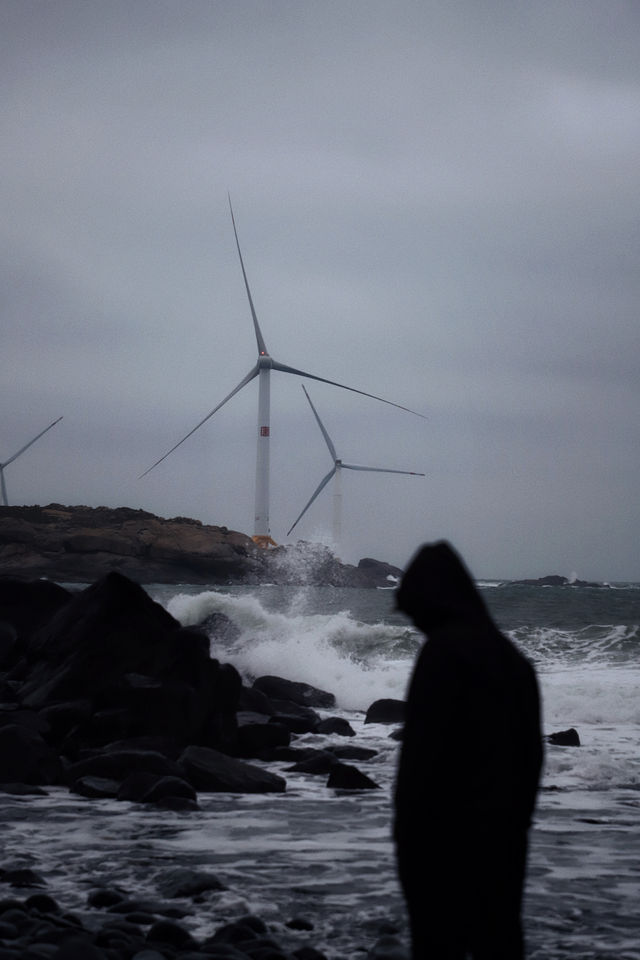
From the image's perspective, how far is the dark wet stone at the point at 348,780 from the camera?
1235cm

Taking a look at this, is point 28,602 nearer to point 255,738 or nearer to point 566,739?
point 255,738

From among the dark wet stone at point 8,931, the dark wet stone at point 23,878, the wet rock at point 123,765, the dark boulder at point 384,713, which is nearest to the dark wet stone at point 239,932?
the dark wet stone at point 8,931

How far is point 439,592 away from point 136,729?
1037 centimetres

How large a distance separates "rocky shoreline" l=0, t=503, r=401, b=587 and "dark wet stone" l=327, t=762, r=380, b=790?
112504 millimetres

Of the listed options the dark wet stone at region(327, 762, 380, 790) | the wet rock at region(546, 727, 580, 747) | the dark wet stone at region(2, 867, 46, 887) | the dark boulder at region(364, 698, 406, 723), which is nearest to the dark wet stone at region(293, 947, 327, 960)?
the dark wet stone at region(2, 867, 46, 887)

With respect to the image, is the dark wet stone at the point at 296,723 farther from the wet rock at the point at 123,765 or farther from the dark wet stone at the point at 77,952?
the dark wet stone at the point at 77,952

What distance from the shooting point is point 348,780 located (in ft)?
40.5

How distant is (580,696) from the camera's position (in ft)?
70.9

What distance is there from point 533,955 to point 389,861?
8.77 feet

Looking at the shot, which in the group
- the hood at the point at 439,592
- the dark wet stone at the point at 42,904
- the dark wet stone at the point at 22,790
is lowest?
the dark wet stone at the point at 22,790

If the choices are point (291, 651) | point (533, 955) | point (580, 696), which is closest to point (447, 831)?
point (533, 955)

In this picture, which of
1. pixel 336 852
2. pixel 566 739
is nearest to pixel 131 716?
pixel 336 852

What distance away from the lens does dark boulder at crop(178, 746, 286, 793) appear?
11.8 m

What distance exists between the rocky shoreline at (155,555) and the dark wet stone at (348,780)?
369 feet
